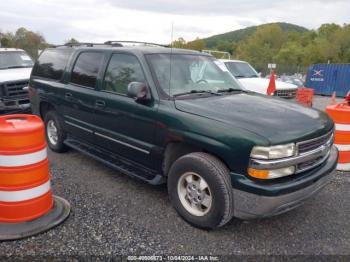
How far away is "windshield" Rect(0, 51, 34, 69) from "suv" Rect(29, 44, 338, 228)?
5145 mm

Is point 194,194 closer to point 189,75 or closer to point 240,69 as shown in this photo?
point 189,75

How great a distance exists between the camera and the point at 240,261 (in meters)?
2.98

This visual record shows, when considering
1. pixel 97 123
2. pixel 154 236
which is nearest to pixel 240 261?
pixel 154 236

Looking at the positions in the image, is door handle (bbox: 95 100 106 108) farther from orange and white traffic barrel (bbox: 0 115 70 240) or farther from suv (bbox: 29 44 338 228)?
orange and white traffic barrel (bbox: 0 115 70 240)

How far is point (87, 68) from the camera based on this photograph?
484 cm

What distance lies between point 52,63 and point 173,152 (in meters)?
3.21

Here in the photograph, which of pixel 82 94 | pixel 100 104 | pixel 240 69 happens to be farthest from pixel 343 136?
pixel 240 69

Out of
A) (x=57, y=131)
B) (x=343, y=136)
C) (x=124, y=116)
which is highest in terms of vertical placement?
(x=124, y=116)

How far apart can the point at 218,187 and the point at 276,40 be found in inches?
3770

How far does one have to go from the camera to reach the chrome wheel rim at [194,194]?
3.34 metres

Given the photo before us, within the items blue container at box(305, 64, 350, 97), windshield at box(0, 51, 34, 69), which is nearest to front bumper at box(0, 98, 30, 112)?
windshield at box(0, 51, 34, 69)

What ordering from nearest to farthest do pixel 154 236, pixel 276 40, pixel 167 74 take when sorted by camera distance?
pixel 154 236
pixel 167 74
pixel 276 40

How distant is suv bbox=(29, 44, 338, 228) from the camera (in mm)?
3012

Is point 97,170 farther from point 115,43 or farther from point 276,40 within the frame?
point 276,40
